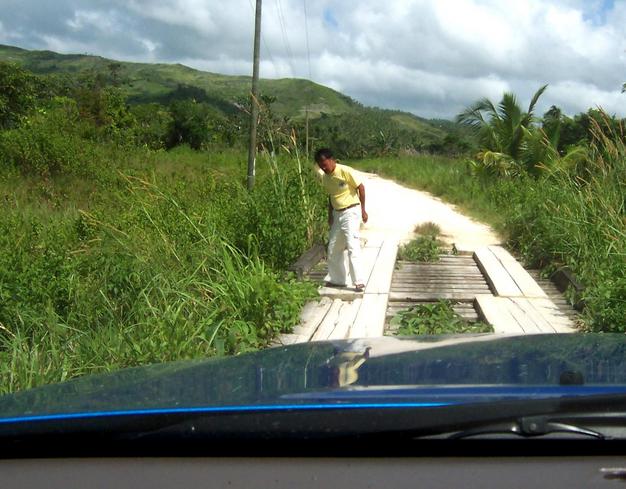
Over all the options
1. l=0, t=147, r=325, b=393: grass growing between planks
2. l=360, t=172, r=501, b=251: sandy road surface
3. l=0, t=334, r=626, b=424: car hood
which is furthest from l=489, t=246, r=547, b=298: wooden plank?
l=0, t=334, r=626, b=424: car hood

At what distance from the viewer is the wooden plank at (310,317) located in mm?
7355

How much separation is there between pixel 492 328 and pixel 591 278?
1.75m

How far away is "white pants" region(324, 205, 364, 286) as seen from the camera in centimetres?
908

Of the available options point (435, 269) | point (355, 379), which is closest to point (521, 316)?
point (435, 269)

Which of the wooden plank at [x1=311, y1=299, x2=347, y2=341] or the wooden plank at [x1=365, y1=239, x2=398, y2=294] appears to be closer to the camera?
the wooden plank at [x1=311, y1=299, x2=347, y2=341]

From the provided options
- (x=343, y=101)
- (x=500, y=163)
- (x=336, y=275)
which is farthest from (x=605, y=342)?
(x=343, y=101)

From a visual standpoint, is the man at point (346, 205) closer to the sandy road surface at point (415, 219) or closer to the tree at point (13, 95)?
the sandy road surface at point (415, 219)

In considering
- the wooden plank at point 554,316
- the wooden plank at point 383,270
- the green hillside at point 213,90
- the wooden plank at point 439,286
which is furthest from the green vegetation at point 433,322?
the green hillside at point 213,90

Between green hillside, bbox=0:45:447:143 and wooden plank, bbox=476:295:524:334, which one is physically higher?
green hillside, bbox=0:45:447:143

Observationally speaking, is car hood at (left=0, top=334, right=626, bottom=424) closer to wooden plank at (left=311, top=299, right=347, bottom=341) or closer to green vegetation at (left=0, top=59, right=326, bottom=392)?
green vegetation at (left=0, top=59, right=326, bottom=392)

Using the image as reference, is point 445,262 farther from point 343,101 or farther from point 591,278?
point 343,101

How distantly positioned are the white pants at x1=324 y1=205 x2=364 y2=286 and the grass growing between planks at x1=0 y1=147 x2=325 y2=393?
64 cm

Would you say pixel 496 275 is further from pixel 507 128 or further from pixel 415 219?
pixel 507 128

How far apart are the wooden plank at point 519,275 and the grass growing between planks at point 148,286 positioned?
2.55 metres
